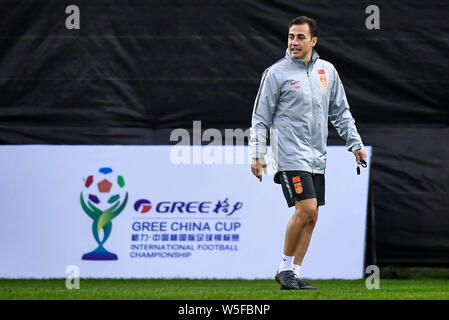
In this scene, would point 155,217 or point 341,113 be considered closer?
point 341,113

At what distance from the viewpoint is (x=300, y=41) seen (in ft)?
22.5

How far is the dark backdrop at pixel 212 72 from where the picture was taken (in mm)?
9227

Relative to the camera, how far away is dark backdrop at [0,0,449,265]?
9227mm

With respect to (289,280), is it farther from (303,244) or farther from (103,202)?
(103,202)

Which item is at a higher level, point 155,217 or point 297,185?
point 155,217

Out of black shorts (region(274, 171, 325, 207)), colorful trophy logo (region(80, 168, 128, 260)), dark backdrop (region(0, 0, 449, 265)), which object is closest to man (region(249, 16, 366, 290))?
black shorts (region(274, 171, 325, 207))

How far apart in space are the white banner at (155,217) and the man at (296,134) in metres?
1.76

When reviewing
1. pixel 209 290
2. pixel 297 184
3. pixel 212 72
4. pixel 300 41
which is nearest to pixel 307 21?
pixel 300 41

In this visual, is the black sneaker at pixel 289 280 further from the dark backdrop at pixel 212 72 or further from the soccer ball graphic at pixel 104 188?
the dark backdrop at pixel 212 72

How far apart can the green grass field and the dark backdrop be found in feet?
4.16

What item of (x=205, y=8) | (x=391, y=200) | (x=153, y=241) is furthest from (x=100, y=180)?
(x=391, y=200)

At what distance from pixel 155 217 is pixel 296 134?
7.38 feet

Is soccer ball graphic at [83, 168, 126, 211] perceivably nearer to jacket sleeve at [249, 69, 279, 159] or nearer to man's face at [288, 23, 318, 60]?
jacket sleeve at [249, 69, 279, 159]
